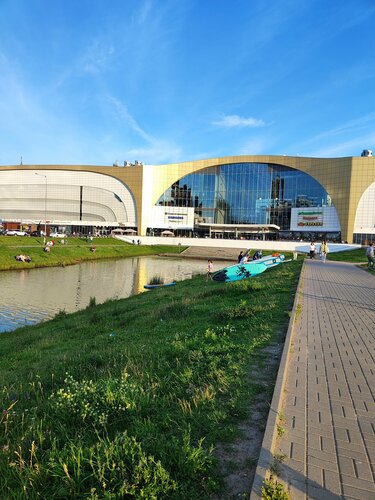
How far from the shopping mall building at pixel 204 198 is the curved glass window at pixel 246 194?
0.24 m

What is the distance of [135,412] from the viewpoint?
4.04 meters

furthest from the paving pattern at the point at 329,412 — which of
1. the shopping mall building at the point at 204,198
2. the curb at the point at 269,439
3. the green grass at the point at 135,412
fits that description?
the shopping mall building at the point at 204,198

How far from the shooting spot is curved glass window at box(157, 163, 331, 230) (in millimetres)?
82000

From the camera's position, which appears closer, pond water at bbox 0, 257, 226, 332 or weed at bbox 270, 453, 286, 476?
weed at bbox 270, 453, 286, 476

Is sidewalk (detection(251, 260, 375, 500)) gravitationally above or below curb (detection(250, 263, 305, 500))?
below

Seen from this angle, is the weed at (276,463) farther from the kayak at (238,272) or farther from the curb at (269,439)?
the kayak at (238,272)

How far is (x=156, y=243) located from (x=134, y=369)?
75829mm

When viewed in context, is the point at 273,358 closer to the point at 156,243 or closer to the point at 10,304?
the point at 10,304

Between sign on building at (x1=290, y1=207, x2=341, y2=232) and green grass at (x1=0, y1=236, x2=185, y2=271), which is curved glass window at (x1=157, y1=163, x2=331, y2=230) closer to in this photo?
sign on building at (x1=290, y1=207, x2=341, y2=232)

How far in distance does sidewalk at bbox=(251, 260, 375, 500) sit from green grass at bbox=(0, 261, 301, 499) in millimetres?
398

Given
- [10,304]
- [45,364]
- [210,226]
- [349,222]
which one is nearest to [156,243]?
[210,226]

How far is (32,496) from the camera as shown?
2.82m

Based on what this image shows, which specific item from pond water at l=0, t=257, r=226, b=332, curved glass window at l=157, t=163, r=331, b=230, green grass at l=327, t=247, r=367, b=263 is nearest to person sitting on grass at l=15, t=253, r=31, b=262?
pond water at l=0, t=257, r=226, b=332

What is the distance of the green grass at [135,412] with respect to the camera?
113 inches
